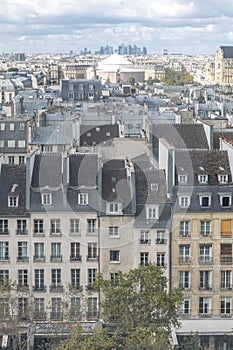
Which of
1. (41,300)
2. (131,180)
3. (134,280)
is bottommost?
(41,300)

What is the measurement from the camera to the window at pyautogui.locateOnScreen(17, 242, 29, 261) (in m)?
45.5

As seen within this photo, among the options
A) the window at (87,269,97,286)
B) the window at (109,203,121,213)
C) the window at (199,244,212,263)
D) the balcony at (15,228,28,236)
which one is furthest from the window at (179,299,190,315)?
the balcony at (15,228,28,236)

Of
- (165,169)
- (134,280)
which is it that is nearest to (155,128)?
(165,169)

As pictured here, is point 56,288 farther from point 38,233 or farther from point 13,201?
point 13,201

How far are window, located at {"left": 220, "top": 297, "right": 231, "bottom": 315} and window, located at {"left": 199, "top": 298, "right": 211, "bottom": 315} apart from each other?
26.7 inches

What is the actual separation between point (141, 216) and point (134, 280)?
8.32 metres

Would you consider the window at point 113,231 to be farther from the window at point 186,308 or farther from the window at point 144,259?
the window at point 186,308

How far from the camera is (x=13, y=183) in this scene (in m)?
47.3

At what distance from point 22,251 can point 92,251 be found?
152 inches

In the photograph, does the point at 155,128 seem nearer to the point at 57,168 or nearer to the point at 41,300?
the point at 57,168

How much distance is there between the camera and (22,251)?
45.5 m

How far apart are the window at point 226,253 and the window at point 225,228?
0.55 meters

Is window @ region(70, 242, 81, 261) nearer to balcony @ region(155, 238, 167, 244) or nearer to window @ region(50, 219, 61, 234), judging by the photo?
window @ region(50, 219, 61, 234)

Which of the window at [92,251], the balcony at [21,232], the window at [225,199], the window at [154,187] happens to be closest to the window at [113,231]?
the window at [92,251]
